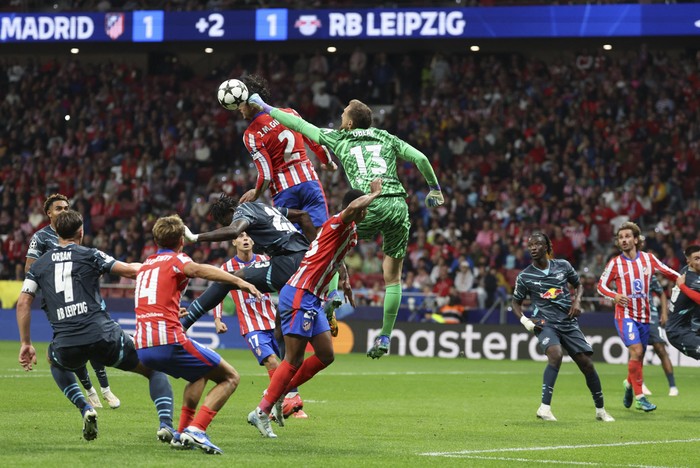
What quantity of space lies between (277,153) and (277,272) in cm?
160

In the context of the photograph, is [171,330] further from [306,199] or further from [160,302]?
[306,199]

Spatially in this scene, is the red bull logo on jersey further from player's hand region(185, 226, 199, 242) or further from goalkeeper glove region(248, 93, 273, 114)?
player's hand region(185, 226, 199, 242)

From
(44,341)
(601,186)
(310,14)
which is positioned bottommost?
(44,341)

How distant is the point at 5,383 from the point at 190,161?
19.1 m

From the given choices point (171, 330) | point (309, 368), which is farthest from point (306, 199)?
point (171, 330)

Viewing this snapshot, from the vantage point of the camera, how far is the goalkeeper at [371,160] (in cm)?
1193

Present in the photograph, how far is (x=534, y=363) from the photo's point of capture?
25.3 metres

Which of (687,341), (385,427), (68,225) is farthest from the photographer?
(687,341)

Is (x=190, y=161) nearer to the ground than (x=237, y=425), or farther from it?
farther from it

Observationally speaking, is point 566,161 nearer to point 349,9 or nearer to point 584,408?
point 349,9

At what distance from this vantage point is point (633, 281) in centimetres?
1667

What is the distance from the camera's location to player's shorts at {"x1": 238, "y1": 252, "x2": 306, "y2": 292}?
12.3m

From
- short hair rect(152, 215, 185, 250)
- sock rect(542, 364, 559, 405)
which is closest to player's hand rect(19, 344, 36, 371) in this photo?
short hair rect(152, 215, 185, 250)

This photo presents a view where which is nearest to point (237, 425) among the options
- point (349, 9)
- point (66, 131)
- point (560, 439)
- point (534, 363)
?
point (560, 439)
